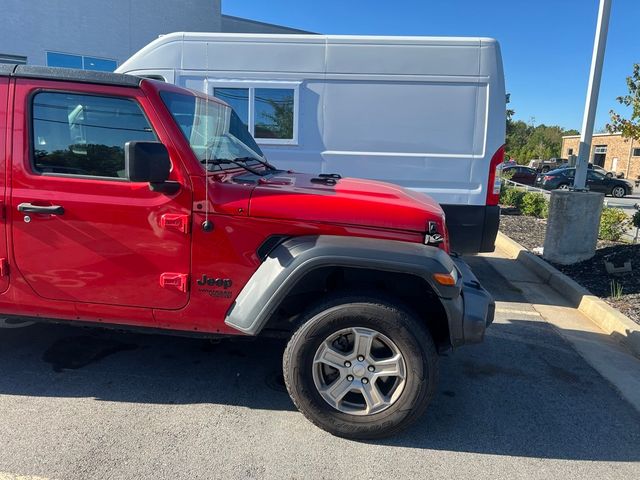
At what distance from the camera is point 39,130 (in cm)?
292

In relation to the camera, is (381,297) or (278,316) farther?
(278,316)

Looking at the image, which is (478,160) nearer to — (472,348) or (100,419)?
(472,348)

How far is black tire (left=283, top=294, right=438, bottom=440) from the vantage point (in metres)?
2.72

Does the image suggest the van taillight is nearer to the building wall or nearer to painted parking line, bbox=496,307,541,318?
painted parking line, bbox=496,307,541,318

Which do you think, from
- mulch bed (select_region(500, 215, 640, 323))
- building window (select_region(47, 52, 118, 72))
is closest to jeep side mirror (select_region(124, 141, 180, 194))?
mulch bed (select_region(500, 215, 640, 323))

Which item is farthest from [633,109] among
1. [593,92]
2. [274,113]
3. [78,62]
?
[78,62]

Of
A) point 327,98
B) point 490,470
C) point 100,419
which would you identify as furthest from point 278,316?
point 327,98

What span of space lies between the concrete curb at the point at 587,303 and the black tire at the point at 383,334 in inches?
107

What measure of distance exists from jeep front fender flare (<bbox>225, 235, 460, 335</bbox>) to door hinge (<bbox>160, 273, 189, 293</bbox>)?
35 cm

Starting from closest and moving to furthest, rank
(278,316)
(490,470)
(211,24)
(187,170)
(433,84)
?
1. (490,470)
2. (187,170)
3. (278,316)
4. (433,84)
5. (211,24)

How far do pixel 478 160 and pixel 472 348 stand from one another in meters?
2.46

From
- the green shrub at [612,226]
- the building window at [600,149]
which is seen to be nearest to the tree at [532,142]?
the building window at [600,149]

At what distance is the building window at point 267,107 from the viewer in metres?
5.88

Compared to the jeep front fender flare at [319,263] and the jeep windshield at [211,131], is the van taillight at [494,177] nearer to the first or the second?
the jeep windshield at [211,131]
